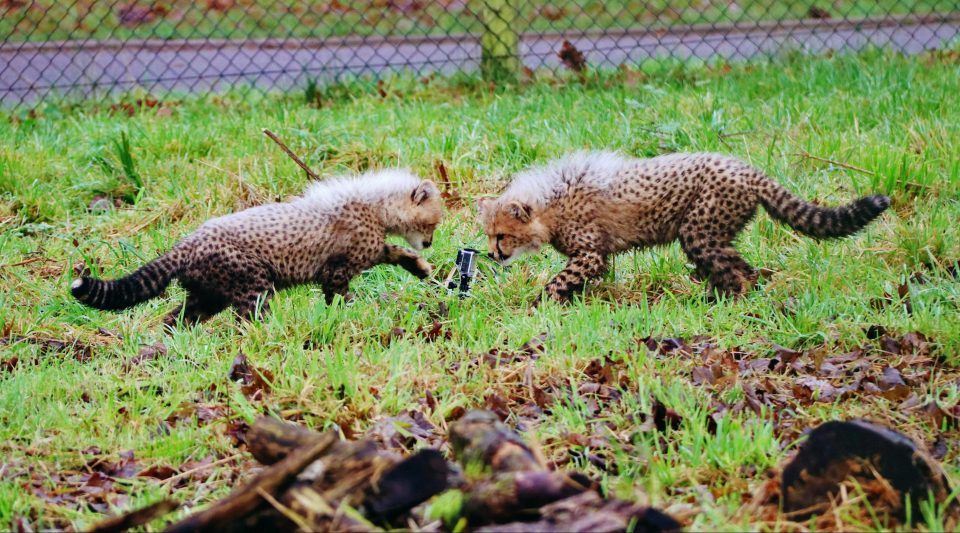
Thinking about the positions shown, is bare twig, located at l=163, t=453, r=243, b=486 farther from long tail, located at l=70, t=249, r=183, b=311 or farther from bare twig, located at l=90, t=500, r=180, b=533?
long tail, located at l=70, t=249, r=183, b=311

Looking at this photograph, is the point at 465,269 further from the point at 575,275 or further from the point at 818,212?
the point at 818,212

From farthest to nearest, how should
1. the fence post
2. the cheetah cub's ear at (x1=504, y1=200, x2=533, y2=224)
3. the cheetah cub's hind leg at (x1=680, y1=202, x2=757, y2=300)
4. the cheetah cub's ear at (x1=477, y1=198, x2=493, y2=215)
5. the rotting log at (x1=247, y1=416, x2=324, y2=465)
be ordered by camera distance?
the fence post, the cheetah cub's ear at (x1=477, y1=198, x2=493, y2=215), the cheetah cub's ear at (x1=504, y1=200, x2=533, y2=224), the cheetah cub's hind leg at (x1=680, y1=202, x2=757, y2=300), the rotting log at (x1=247, y1=416, x2=324, y2=465)

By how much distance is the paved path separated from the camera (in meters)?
9.51

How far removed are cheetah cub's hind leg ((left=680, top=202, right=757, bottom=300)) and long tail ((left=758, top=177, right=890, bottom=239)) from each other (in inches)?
4.3

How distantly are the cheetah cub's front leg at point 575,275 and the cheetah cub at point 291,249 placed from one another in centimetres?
71

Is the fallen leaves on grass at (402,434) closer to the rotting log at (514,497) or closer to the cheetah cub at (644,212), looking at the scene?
the rotting log at (514,497)

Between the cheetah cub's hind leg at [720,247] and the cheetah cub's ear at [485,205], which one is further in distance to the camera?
the cheetah cub's ear at [485,205]

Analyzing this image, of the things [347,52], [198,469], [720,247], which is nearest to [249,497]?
[198,469]

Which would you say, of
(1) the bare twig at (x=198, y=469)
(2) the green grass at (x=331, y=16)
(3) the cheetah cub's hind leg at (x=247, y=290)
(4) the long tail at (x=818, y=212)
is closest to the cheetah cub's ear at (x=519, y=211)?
(4) the long tail at (x=818, y=212)

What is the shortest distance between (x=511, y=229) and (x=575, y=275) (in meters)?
0.46

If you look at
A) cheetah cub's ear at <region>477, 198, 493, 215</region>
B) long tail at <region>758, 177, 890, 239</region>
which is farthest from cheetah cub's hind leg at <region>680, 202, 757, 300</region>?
cheetah cub's ear at <region>477, 198, 493, 215</region>

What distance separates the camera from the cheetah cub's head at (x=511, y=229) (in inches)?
227

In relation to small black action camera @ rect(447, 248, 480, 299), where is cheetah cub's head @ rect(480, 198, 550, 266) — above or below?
above

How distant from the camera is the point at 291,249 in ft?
17.7
